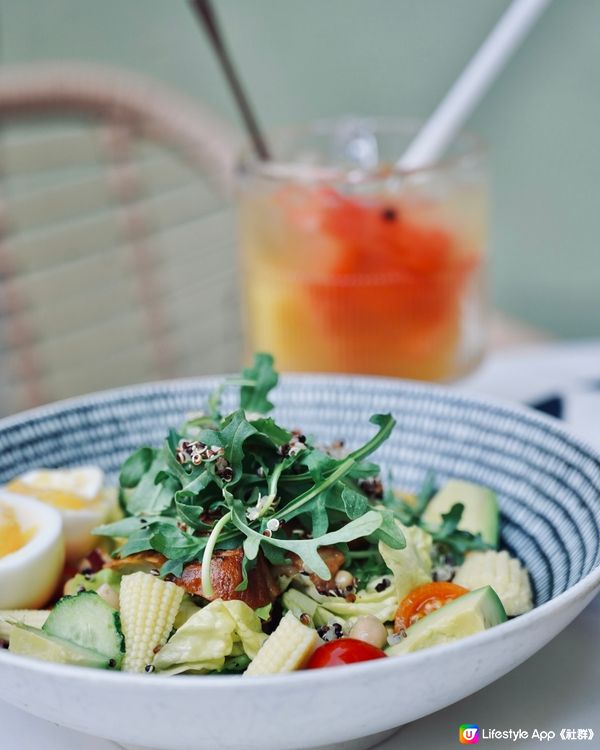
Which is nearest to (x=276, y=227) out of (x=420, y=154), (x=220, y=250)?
(x=420, y=154)

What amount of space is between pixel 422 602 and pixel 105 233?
2078 mm

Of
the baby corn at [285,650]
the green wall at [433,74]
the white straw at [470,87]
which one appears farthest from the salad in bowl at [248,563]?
the green wall at [433,74]

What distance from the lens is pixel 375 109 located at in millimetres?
3363

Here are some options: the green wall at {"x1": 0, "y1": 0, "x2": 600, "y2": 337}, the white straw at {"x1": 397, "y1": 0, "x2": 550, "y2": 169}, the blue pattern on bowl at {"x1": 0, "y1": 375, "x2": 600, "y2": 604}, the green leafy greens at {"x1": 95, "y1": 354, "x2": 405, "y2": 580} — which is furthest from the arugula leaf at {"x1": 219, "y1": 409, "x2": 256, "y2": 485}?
the green wall at {"x1": 0, "y1": 0, "x2": 600, "y2": 337}

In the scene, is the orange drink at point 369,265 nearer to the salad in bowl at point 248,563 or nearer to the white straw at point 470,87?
the white straw at point 470,87

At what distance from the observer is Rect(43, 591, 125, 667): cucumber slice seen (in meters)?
0.92

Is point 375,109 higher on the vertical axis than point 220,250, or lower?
higher

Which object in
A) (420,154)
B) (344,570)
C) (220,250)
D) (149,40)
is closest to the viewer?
(344,570)

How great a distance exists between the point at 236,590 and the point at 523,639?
30cm

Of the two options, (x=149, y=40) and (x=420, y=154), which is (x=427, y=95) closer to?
(x=149, y=40)

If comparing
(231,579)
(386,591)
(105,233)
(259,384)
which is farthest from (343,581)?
(105,233)

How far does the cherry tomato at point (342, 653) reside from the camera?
2.87 ft

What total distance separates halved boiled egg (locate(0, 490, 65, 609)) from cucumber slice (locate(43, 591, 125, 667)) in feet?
0.36

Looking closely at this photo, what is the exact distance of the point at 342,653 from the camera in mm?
879
